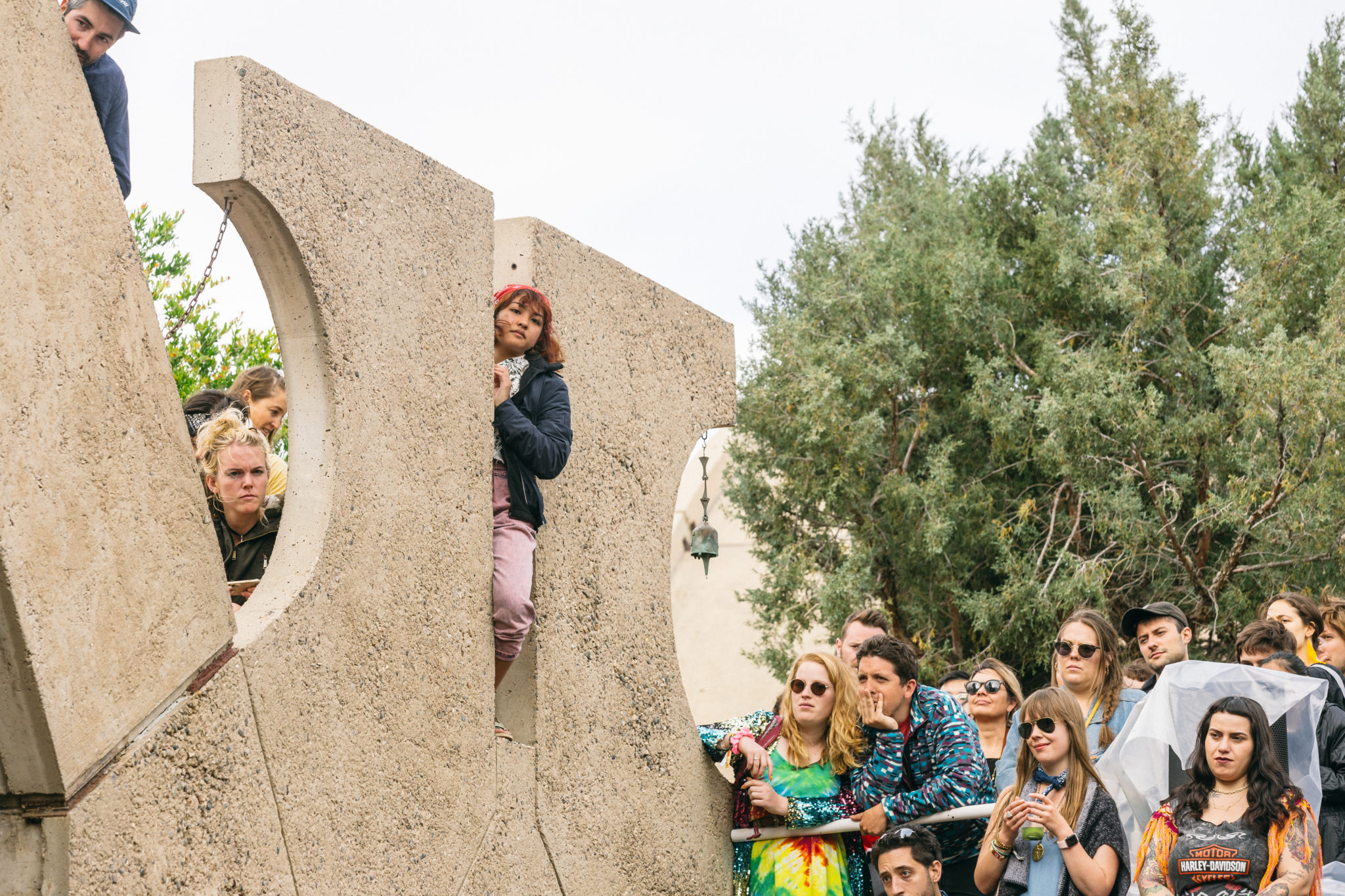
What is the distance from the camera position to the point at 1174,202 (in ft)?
59.6

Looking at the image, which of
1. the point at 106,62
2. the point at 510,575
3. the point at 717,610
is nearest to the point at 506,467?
the point at 510,575

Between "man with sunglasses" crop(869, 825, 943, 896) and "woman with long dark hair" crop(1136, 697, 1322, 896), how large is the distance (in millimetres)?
663

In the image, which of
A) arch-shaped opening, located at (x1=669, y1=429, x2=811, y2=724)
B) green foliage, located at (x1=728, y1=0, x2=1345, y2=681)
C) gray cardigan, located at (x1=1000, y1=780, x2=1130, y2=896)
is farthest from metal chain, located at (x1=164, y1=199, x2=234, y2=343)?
arch-shaped opening, located at (x1=669, y1=429, x2=811, y2=724)

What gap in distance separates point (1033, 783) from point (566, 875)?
167cm

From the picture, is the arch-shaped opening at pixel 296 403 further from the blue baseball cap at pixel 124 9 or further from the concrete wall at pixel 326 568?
the blue baseball cap at pixel 124 9

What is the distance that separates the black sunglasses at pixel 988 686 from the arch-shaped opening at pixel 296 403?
3337mm

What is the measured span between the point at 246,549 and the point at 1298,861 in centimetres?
335

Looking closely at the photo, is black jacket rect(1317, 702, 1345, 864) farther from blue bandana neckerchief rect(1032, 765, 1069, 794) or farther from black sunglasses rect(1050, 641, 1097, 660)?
blue bandana neckerchief rect(1032, 765, 1069, 794)

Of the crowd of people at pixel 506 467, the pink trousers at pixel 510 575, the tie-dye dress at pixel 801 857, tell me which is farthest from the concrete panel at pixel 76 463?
the tie-dye dress at pixel 801 857

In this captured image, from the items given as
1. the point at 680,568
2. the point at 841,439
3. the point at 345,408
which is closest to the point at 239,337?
the point at 841,439

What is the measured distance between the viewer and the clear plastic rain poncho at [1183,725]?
484cm

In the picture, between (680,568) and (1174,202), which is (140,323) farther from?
(680,568)

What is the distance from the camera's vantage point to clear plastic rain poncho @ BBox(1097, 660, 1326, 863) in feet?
15.9

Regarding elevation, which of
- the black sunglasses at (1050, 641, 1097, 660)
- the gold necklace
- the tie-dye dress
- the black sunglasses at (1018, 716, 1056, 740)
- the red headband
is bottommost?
the tie-dye dress
